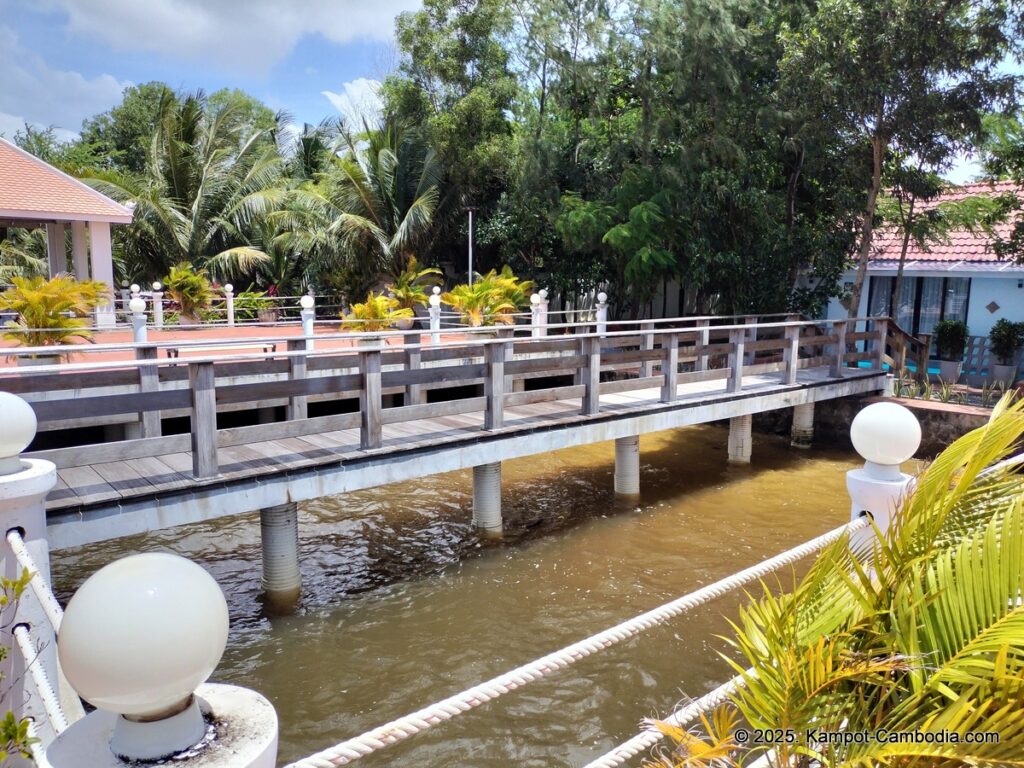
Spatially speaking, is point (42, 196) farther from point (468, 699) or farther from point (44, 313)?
point (468, 699)

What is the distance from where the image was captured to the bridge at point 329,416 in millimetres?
5930

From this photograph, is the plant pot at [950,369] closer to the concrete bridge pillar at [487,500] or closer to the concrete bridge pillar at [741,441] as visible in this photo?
the concrete bridge pillar at [741,441]

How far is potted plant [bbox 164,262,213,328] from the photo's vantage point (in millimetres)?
18438

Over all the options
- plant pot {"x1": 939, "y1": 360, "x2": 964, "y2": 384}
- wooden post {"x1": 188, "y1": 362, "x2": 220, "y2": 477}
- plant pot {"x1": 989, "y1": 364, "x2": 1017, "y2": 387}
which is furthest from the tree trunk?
wooden post {"x1": 188, "y1": 362, "x2": 220, "y2": 477}

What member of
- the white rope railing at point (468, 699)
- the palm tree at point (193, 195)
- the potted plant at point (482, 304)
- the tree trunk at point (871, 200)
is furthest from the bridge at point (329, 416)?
the palm tree at point (193, 195)

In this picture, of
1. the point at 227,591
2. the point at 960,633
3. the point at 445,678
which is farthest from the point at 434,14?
the point at 960,633

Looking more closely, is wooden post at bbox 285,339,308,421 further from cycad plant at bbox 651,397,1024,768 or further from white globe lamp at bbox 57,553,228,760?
white globe lamp at bbox 57,553,228,760

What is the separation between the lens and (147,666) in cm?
144

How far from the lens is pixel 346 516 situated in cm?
985

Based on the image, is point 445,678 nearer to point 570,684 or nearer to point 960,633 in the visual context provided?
point 570,684

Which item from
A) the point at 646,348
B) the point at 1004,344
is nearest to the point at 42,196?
the point at 646,348

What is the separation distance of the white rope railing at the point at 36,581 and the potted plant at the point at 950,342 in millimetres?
17190

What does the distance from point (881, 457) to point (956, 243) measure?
16.7m

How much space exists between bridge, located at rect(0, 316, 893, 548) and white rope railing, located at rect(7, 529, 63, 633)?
113 inches
